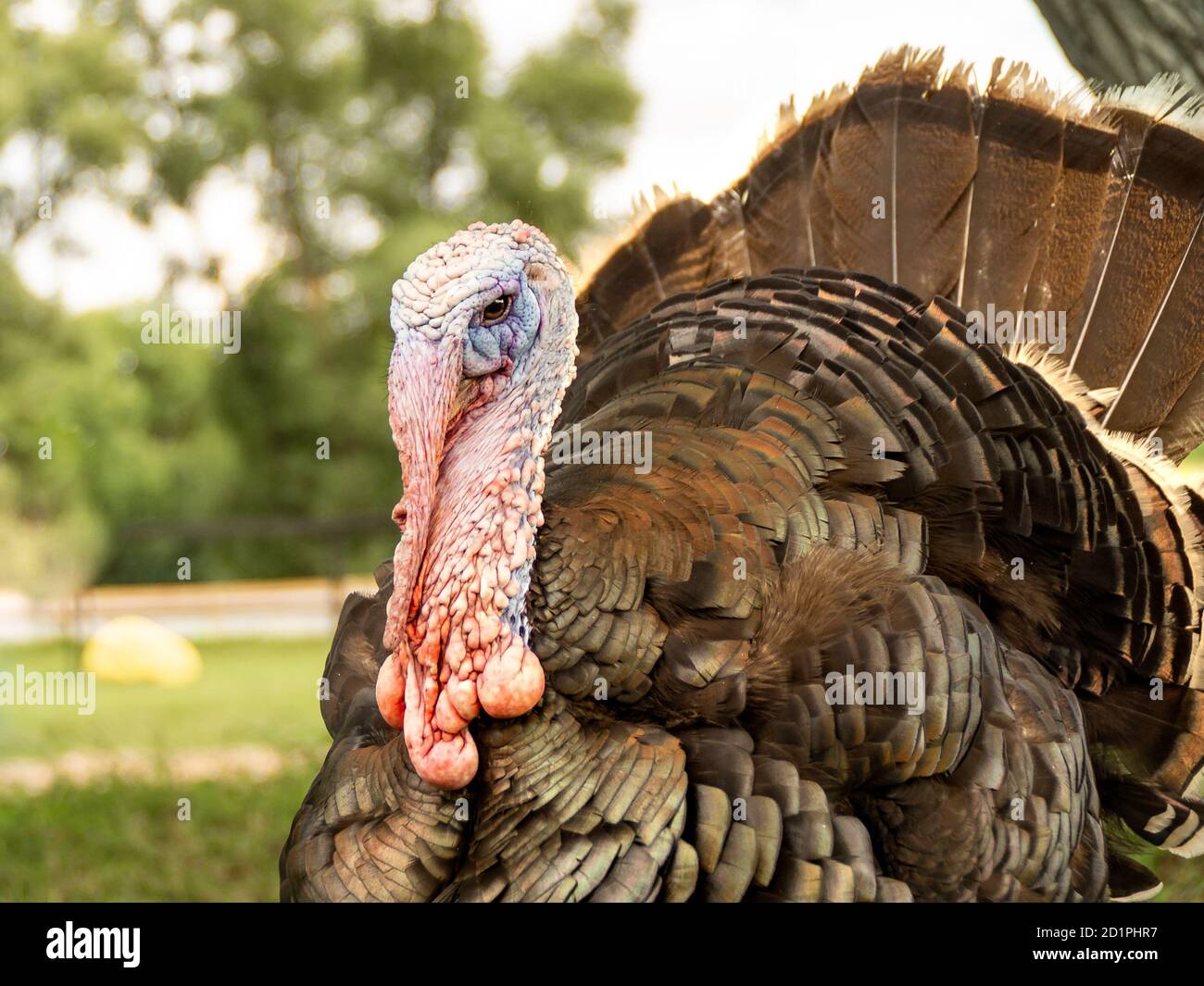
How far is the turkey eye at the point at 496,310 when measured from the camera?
102 inches

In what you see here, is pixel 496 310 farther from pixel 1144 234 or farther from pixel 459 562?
pixel 1144 234

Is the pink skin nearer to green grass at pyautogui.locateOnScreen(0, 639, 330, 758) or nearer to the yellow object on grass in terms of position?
green grass at pyautogui.locateOnScreen(0, 639, 330, 758)

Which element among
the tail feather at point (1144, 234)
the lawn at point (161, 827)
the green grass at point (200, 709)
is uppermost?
the tail feather at point (1144, 234)

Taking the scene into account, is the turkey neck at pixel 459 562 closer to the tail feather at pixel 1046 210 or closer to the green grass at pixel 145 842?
the tail feather at pixel 1046 210

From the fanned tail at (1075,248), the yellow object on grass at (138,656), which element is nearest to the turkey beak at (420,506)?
the fanned tail at (1075,248)

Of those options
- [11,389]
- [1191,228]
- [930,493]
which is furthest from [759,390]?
[11,389]

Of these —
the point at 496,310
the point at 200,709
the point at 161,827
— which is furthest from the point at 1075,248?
the point at 200,709

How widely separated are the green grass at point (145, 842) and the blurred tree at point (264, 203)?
7168 mm

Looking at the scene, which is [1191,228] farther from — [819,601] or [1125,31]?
[819,601]

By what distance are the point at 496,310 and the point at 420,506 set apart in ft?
1.37

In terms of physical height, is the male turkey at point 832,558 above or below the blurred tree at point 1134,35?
below

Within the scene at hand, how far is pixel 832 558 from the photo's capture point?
9.17 feet

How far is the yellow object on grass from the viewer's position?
38.2ft

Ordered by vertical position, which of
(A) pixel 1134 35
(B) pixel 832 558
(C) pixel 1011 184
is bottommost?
(B) pixel 832 558
